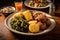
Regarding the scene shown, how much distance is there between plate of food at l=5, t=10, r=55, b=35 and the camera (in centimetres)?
129

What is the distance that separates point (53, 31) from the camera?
1382mm

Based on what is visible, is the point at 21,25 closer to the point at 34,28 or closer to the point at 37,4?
the point at 34,28

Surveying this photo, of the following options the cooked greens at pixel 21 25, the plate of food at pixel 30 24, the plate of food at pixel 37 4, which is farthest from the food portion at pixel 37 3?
the cooked greens at pixel 21 25

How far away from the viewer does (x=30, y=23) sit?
134 centimetres

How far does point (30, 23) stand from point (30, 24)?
23mm

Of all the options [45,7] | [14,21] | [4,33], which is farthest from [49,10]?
[4,33]

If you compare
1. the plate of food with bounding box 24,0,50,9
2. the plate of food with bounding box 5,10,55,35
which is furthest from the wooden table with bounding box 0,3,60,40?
the plate of food with bounding box 24,0,50,9

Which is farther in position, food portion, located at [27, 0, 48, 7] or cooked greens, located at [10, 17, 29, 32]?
food portion, located at [27, 0, 48, 7]

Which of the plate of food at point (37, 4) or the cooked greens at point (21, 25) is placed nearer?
the cooked greens at point (21, 25)

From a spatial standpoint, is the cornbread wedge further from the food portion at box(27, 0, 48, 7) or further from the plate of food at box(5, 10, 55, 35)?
the food portion at box(27, 0, 48, 7)

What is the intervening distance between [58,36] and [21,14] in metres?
0.40

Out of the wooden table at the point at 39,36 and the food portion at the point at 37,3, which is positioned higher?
the food portion at the point at 37,3

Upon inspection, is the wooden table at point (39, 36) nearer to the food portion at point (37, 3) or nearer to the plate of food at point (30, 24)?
the plate of food at point (30, 24)

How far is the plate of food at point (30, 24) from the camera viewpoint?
Result: 1.29m
